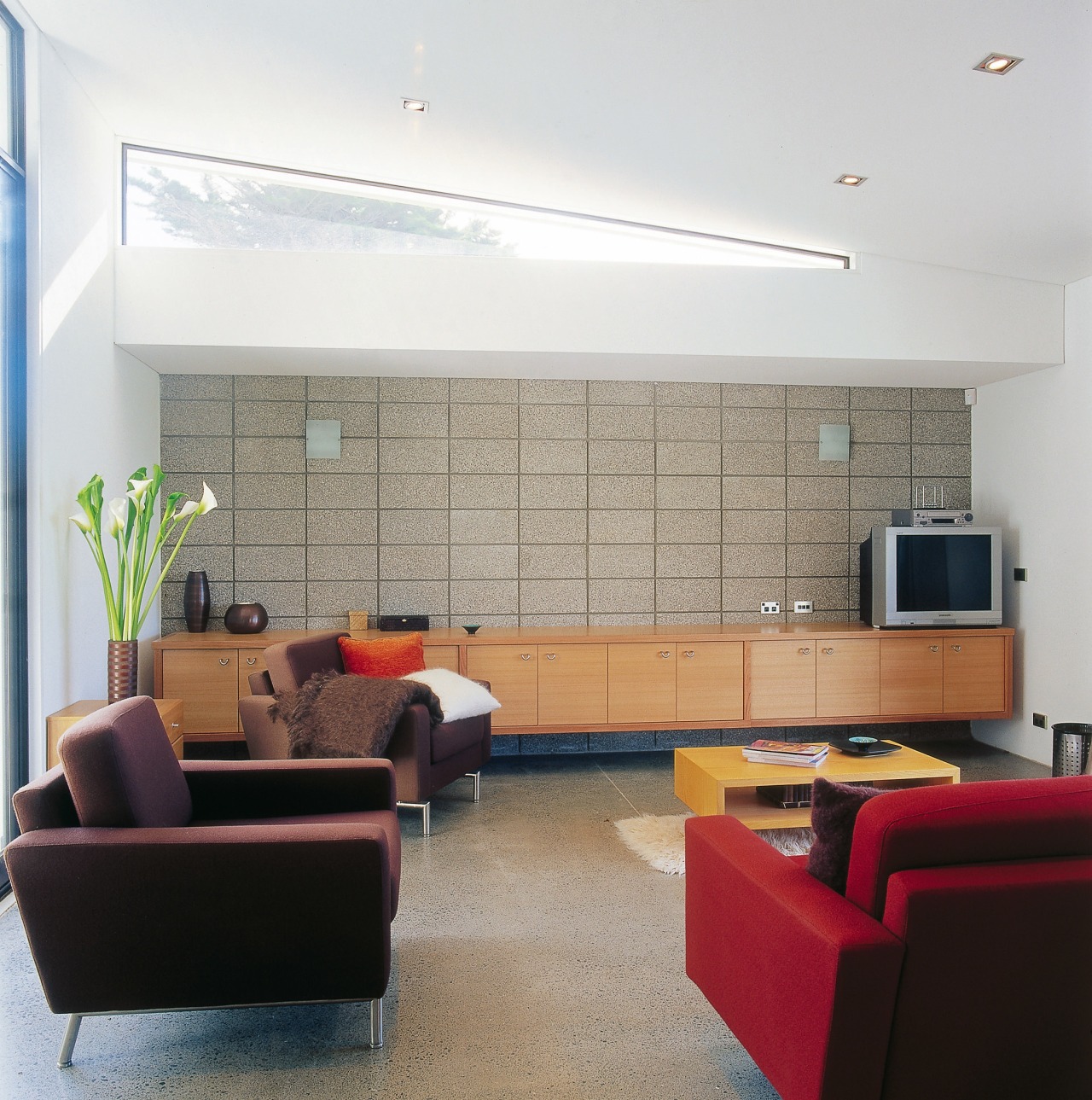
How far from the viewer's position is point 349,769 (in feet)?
9.52

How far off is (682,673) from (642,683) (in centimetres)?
25

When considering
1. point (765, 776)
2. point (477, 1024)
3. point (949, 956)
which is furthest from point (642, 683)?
point (949, 956)

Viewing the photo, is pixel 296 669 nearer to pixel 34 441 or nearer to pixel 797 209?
pixel 34 441

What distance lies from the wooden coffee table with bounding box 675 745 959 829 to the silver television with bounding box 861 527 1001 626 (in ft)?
5.41

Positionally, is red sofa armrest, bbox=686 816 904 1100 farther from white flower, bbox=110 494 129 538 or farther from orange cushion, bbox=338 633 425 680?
white flower, bbox=110 494 129 538

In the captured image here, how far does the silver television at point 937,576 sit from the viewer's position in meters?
5.56

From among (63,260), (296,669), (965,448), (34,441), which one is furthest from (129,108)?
(965,448)

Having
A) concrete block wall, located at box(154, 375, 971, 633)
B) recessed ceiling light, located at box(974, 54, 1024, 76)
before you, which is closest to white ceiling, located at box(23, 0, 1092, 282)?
recessed ceiling light, located at box(974, 54, 1024, 76)

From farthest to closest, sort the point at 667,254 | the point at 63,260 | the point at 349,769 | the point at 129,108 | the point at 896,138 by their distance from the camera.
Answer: the point at 667,254
the point at 129,108
the point at 63,260
the point at 896,138
the point at 349,769

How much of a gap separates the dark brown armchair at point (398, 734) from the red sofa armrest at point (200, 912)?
5.41 feet

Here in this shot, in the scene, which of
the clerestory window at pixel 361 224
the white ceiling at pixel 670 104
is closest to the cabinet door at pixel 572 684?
the clerestory window at pixel 361 224

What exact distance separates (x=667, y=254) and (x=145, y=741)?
13.4 feet

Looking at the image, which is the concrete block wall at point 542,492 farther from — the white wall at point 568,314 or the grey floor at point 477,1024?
the grey floor at point 477,1024

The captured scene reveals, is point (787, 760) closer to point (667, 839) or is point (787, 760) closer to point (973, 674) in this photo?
point (667, 839)
